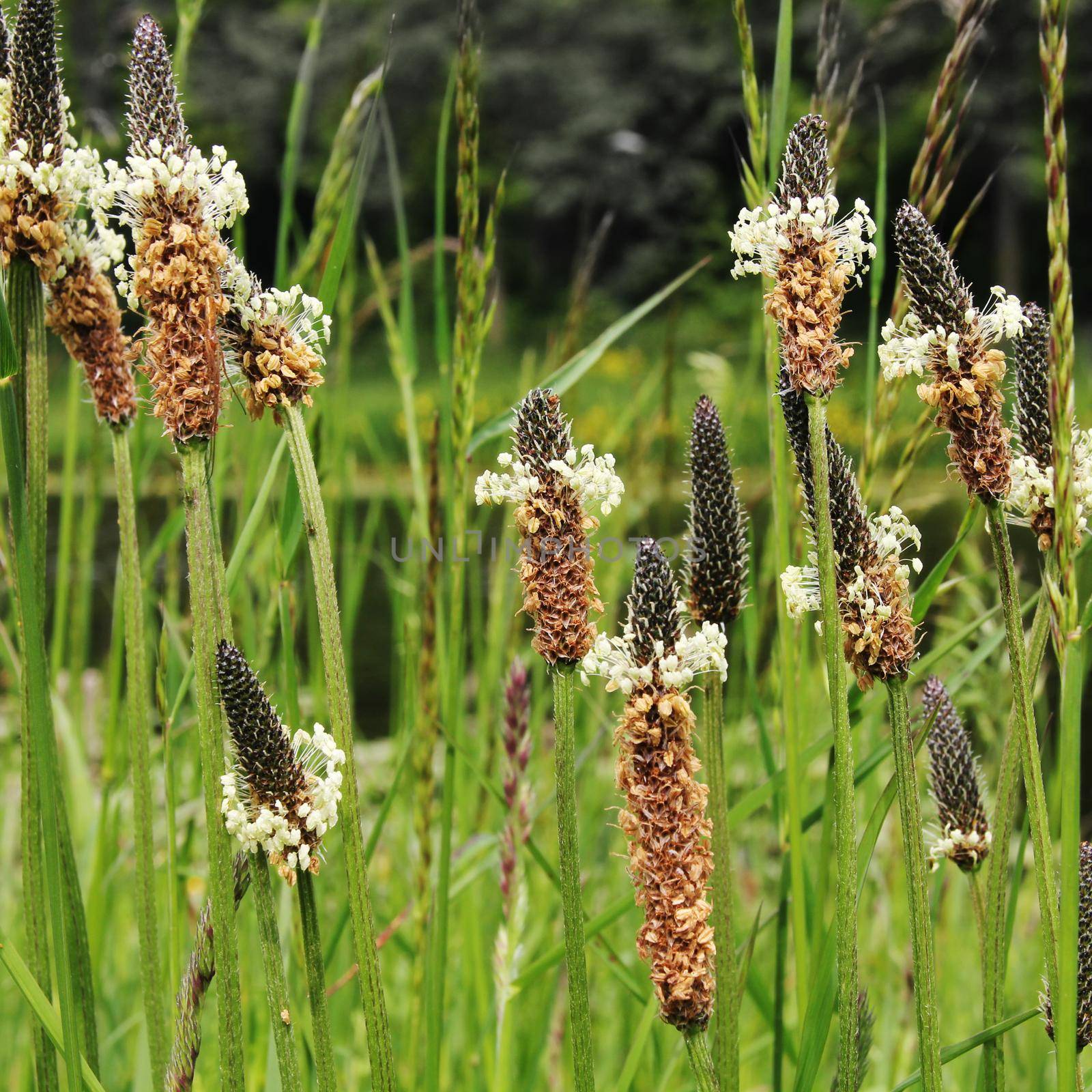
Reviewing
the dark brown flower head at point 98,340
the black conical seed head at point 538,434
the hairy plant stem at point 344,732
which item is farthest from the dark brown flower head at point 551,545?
the dark brown flower head at point 98,340

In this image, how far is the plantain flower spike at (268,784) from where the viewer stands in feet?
2.27

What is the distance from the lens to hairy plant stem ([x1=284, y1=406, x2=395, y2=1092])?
0.70 meters

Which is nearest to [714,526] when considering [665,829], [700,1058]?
[665,829]

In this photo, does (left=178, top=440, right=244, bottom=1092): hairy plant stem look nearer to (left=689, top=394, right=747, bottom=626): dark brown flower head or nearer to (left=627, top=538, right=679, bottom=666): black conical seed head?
(left=627, top=538, right=679, bottom=666): black conical seed head

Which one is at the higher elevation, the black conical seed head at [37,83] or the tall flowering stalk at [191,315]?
the black conical seed head at [37,83]

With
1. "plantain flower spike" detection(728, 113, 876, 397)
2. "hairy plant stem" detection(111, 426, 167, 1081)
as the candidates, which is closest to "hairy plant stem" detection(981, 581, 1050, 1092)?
"plantain flower spike" detection(728, 113, 876, 397)

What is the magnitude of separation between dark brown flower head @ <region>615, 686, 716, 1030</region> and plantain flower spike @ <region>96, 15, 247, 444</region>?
1.08ft

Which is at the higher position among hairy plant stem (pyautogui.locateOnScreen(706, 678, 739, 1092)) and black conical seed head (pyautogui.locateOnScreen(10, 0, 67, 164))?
black conical seed head (pyautogui.locateOnScreen(10, 0, 67, 164))

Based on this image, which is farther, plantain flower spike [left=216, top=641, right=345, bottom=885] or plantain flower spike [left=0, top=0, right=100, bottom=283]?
plantain flower spike [left=0, top=0, right=100, bottom=283]

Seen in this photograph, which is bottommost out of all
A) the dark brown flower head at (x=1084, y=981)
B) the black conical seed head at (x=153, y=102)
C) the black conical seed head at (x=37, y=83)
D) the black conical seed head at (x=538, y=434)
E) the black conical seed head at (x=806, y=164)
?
the dark brown flower head at (x=1084, y=981)

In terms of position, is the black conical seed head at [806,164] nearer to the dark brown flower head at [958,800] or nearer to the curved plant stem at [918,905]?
the curved plant stem at [918,905]

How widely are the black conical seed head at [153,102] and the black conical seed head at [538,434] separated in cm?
28

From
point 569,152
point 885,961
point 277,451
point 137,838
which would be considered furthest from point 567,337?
point 569,152

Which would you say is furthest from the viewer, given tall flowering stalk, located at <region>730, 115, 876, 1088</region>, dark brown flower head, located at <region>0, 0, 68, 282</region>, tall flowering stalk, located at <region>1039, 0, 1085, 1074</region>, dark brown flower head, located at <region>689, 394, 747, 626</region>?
dark brown flower head, located at <region>689, 394, 747, 626</region>
